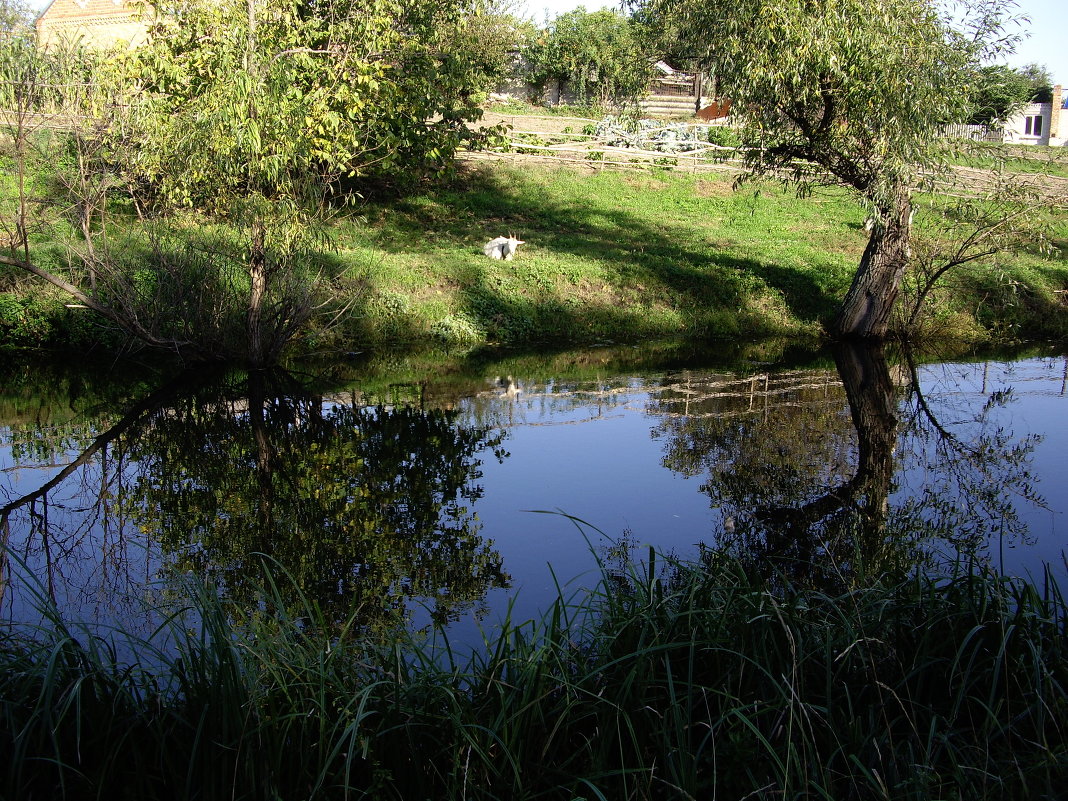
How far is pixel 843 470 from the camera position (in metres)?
9.47

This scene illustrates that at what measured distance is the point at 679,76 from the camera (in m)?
49.0

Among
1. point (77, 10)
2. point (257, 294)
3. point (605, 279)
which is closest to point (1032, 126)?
point (605, 279)

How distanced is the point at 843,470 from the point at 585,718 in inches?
228

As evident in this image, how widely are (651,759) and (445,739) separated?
89 cm

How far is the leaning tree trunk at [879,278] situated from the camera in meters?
15.1

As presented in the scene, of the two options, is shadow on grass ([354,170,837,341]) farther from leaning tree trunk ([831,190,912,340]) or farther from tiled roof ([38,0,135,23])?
tiled roof ([38,0,135,23])

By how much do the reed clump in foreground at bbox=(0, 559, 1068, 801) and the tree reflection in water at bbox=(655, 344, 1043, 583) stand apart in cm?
86

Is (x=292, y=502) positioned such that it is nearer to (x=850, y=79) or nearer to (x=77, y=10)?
(x=850, y=79)

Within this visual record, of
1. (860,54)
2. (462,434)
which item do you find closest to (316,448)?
(462,434)

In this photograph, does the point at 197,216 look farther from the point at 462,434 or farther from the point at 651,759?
the point at 651,759

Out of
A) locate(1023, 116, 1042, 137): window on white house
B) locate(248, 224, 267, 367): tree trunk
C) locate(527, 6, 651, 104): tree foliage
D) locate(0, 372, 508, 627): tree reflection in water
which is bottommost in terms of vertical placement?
locate(0, 372, 508, 627): tree reflection in water

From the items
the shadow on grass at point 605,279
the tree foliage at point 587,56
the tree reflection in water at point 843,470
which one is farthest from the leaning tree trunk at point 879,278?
the tree foliage at point 587,56

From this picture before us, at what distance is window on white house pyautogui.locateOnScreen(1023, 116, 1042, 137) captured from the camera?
46938 millimetres

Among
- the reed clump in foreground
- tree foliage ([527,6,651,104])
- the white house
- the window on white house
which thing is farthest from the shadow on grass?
the window on white house
